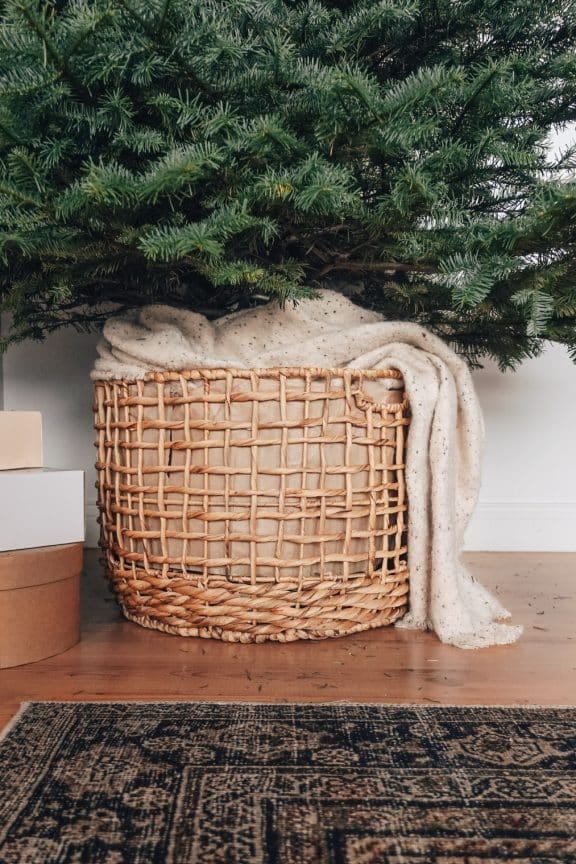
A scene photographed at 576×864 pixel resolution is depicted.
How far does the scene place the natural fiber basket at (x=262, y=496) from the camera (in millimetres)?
956

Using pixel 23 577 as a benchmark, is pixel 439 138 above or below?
above

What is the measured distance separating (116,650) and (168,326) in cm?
45

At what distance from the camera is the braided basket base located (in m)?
0.96

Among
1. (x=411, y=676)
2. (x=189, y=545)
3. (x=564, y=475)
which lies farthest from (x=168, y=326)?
(x=564, y=475)

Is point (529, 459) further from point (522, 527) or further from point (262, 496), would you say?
point (262, 496)

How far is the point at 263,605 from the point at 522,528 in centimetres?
93

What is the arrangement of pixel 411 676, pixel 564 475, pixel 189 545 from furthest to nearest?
Answer: pixel 564 475 → pixel 189 545 → pixel 411 676

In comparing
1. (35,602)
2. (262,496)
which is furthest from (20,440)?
(262,496)

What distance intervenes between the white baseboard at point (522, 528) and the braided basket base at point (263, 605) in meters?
0.71

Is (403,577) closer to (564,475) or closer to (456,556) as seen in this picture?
(456,556)

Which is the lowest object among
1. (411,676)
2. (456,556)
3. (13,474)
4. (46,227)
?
(411,676)

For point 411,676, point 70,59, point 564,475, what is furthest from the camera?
point 564,475

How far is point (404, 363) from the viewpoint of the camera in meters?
1.01

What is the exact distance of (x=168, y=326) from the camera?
40.4 inches
